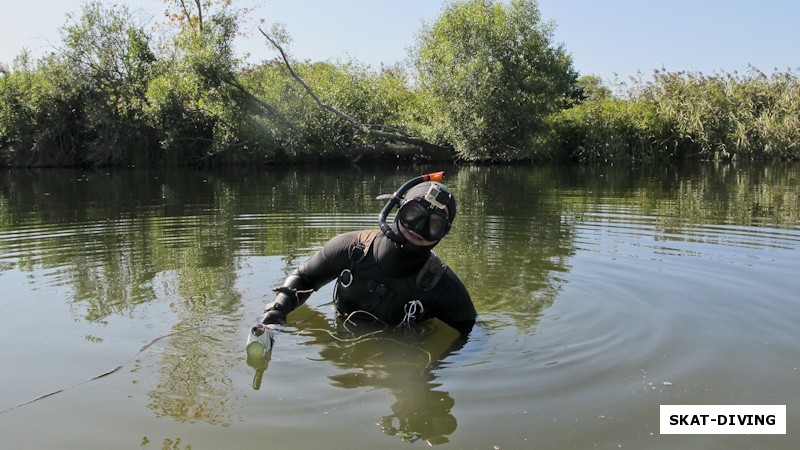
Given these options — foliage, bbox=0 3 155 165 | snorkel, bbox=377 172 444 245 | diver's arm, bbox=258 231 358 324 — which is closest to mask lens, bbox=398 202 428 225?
snorkel, bbox=377 172 444 245

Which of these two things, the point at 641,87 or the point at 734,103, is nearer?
the point at 734,103

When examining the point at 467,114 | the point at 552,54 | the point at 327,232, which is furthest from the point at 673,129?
the point at 327,232

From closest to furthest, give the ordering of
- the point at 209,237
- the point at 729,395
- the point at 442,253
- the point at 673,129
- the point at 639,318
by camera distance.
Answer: the point at 729,395
the point at 639,318
the point at 442,253
the point at 209,237
the point at 673,129

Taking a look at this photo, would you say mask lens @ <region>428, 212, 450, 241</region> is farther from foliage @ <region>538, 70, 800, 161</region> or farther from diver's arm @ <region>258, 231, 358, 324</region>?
foliage @ <region>538, 70, 800, 161</region>

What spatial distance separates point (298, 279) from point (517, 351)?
176 centimetres

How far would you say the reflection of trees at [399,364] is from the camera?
3738 millimetres

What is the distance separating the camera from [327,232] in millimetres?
10438

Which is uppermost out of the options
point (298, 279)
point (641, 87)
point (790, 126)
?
point (641, 87)

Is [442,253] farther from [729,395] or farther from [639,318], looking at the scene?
[729,395]

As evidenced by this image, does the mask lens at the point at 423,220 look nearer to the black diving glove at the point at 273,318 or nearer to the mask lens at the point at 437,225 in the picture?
the mask lens at the point at 437,225

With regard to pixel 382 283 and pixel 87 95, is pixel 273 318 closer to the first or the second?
pixel 382 283

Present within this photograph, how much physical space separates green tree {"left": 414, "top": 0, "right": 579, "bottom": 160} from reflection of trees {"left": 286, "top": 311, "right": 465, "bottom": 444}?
23076 millimetres

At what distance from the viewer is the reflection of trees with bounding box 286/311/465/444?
3738mm

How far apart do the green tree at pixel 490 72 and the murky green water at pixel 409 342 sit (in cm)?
1729
